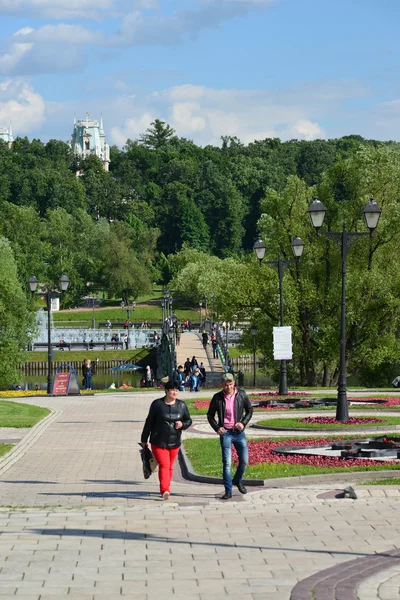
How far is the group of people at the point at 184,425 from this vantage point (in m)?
14.3

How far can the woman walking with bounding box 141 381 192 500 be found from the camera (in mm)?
14344

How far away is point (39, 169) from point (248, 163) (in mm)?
40860

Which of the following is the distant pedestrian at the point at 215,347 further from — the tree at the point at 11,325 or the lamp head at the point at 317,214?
the lamp head at the point at 317,214

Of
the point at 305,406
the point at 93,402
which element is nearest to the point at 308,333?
the point at 93,402

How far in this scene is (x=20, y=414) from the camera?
3062 cm

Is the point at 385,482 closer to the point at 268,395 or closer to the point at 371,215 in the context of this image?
the point at 371,215

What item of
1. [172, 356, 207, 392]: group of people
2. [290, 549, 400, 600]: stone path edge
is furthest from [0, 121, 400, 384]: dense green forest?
[290, 549, 400, 600]: stone path edge

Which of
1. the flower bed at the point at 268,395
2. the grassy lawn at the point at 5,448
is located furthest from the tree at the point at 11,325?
the grassy lawn at the point at 5,448

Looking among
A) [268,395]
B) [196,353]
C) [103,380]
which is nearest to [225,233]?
[103,380]

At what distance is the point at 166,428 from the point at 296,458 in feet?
14.2

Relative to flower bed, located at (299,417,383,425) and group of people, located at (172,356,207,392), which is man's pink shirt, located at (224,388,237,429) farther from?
group of people, located at (172,356,207,392)

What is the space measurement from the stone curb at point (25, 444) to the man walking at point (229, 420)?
5190 mm

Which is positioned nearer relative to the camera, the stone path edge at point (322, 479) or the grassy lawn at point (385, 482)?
the grassy lawn at point (385, 482)

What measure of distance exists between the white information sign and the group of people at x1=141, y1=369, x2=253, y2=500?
1881 cm
